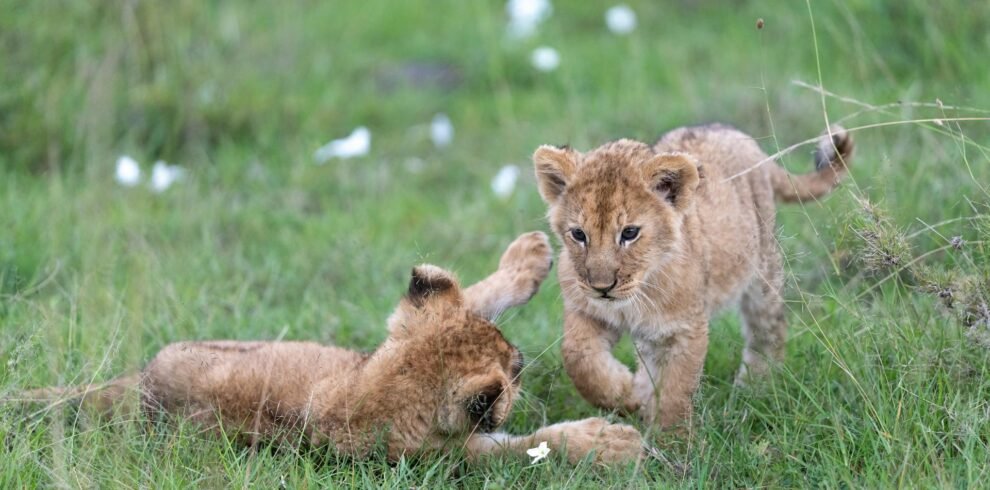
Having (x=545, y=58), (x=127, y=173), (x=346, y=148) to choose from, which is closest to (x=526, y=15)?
(x=545, y=58)

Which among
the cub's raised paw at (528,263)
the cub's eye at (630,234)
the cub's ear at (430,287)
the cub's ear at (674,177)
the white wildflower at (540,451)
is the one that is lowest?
the white wildflower at (540,451)

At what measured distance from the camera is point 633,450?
4.62 m

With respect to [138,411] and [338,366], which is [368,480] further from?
[138,411]

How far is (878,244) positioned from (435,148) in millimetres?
4721

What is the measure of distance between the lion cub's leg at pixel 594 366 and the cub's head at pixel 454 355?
0.28 meters

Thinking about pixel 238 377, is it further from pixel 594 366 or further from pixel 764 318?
pixel 764 318

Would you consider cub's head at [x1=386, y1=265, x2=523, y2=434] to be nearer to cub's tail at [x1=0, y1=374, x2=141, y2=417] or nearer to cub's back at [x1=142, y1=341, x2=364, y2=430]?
cub's back at [x1=142, y1=341, x2=364, y2=430]

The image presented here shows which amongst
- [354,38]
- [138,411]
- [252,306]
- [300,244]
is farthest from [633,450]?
[354,38]

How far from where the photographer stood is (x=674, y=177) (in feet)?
15.9

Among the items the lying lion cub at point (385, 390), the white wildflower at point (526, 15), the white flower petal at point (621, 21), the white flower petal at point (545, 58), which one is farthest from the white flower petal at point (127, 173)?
the white flower petal at point (621, 21)

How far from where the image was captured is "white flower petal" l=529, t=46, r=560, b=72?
9.09 m

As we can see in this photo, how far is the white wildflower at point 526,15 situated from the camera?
9.77 m

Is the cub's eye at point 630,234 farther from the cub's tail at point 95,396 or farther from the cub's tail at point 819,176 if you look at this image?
the cub's tail at point 95,396

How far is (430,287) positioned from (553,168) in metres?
0.70
